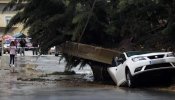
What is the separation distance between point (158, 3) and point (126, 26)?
212cm

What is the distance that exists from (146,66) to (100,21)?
21.9ft

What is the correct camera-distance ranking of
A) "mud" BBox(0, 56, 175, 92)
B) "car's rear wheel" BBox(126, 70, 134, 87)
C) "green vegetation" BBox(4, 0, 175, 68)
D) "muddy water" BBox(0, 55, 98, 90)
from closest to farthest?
"car's rear wheel" BBox(126, 70, 134, 87)
"mud" BBox(0, 56, 175, 92)
"muddy water" BBox(0, 55, 98, 90)
"green vegetation" BBox(4, 0, 175, 68)

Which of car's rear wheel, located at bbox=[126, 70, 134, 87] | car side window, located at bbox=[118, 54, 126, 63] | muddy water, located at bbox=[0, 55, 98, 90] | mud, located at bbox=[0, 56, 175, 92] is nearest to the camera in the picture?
car's rear wheel, located at bbox=[126, 70, 134, 87]

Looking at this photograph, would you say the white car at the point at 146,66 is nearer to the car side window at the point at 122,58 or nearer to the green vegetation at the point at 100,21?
the car side window at the point at 122,58

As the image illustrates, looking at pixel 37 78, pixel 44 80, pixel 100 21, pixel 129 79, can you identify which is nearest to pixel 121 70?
pixel 129 79

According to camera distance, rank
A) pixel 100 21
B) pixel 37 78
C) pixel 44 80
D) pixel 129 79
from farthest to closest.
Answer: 1. pixel 100 21
2. pixel 37 78
3. pixel 44 80
4. pixel 129 79

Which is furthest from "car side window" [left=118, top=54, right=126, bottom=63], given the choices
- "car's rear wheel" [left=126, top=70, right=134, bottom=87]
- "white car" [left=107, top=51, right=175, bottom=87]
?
"car's rear wheel" [left=126, top=70, right=134, bottom=87]

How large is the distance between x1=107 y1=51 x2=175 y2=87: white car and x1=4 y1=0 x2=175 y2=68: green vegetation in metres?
1.51

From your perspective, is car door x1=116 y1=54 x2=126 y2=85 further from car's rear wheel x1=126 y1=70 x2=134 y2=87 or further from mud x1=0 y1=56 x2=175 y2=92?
mud x1=0 y1=56 x2=175 y2=92

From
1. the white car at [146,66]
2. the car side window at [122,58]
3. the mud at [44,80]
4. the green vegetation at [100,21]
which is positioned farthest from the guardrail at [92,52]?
the white car at [146,66]

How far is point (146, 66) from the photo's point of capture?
20.1 meters

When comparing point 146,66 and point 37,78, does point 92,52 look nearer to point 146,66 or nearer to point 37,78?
point 37,78

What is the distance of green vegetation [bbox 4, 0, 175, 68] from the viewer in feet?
77.3

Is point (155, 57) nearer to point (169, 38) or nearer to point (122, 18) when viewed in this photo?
point (169, 38)
